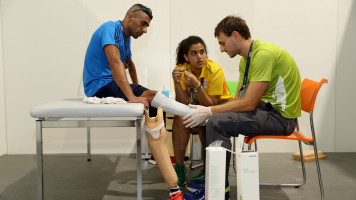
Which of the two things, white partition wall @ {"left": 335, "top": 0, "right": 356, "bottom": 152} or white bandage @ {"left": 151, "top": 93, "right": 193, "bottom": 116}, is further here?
white partition wall @ {"left": 335, "top": 0, "right": 356, "bottom": 152}

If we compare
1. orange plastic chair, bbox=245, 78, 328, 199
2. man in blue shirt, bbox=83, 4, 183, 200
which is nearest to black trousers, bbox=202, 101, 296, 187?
orange plastic chair, bbox=245, 78, 328, 199

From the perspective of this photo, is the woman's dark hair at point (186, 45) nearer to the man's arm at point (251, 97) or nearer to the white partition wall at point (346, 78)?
the man's arm at point (251, 97)

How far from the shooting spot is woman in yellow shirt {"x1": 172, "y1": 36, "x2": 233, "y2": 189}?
240cm

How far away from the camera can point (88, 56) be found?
2258 mm

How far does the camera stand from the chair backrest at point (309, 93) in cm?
201

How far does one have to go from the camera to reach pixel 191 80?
2.36 meters

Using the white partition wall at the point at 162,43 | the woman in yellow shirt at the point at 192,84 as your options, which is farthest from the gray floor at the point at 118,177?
the white partition wall at the point at 162,43

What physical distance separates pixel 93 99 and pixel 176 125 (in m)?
0.74

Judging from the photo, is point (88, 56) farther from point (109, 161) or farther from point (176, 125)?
point (109, 161)

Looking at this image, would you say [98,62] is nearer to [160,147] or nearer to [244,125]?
[160,147]

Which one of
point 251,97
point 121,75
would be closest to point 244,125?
point 251,97

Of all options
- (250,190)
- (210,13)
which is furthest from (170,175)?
(210,13)

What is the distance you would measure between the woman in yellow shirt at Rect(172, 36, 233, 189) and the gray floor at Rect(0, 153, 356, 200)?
31cm

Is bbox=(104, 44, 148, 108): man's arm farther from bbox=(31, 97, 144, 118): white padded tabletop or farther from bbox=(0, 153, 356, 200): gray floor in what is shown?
bbox=(0, 153, 356, 200): gray floor
